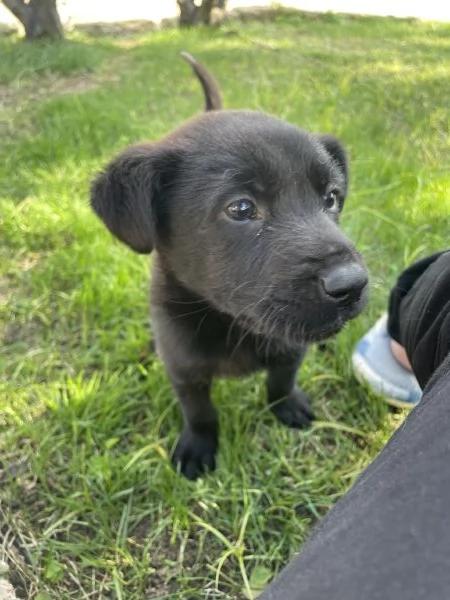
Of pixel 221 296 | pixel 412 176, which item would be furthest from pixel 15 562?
pixel 412 176

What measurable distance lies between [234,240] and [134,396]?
0.81 metres

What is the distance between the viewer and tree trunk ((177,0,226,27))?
31.4 ft

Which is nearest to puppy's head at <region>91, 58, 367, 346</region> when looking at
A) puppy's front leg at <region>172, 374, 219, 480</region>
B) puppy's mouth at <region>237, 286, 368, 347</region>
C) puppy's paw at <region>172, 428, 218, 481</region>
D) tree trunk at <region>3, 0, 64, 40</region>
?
puppy's mouth at <region>237, 286, 368, 347</region>

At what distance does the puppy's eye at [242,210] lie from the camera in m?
1.43

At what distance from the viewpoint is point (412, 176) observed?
118 inches

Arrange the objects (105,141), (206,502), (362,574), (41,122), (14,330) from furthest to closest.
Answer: (41,122) → (105,141) → (14,330) → (206,502) → (362,574)

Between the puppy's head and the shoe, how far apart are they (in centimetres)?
59

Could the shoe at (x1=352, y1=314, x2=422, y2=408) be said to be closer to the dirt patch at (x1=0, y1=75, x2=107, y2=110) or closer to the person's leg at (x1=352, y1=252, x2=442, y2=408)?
the person's leg at (x1=352, y1=252, x2=442, y2=408)

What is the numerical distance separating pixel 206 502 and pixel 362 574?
1167 millimetres

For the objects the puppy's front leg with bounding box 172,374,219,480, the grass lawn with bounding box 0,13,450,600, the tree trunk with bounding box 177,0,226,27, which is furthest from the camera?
the tree trunk with bounding box 177,0,226,27

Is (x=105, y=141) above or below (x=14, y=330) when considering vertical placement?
above

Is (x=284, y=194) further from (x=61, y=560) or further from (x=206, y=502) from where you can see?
(x=61, y=560)

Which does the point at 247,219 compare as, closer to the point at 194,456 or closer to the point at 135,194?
the point at 135,194

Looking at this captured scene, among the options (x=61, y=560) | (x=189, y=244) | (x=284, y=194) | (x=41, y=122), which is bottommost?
(x=61, y=560)
